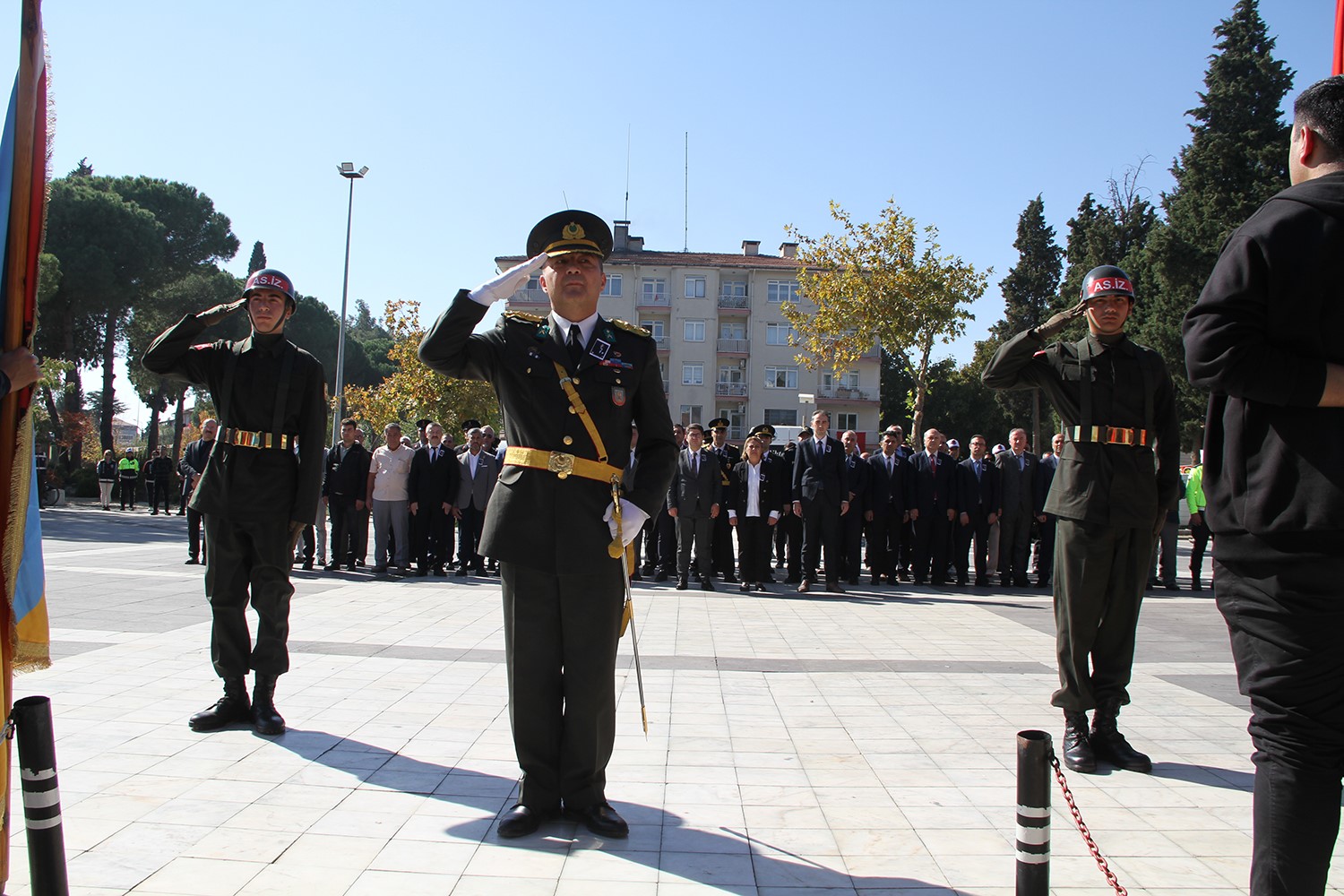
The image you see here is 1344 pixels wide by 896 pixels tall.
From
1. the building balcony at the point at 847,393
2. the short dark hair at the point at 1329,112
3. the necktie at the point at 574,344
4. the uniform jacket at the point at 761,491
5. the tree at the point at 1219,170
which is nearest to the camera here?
the short dark hair at the point at 1329,112

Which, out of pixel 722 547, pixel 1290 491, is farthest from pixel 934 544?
pixel 1290 491

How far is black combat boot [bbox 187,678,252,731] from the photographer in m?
4.91

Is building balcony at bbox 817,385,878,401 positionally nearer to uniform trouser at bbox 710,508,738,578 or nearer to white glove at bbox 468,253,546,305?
uniform trouser at bbox 710,508,738,578

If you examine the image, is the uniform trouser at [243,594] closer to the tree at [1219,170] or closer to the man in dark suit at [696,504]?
the man in dark suit at [696,504]

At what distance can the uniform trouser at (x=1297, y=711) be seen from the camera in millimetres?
2373

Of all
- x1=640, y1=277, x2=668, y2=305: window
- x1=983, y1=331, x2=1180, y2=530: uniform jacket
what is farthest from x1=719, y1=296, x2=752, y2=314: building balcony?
x1=983, y1=331, x2=1180, y2=530: uniform jacket

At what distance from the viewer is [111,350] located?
4569cm

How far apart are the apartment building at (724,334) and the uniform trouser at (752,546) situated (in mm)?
49922

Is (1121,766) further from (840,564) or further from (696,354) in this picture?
(696,354)

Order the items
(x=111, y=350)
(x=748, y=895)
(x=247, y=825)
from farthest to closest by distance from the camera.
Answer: (x=111, y=350) < (x=247, y=825) < (x=748, y=895)

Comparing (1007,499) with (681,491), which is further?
(1007,499)

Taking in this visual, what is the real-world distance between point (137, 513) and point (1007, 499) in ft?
86.3

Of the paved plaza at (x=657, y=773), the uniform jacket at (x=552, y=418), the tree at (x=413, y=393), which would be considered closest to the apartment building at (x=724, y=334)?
the tree at (x=413, y=393)


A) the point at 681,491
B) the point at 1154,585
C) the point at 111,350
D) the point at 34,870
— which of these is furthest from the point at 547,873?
the point at 111,350
